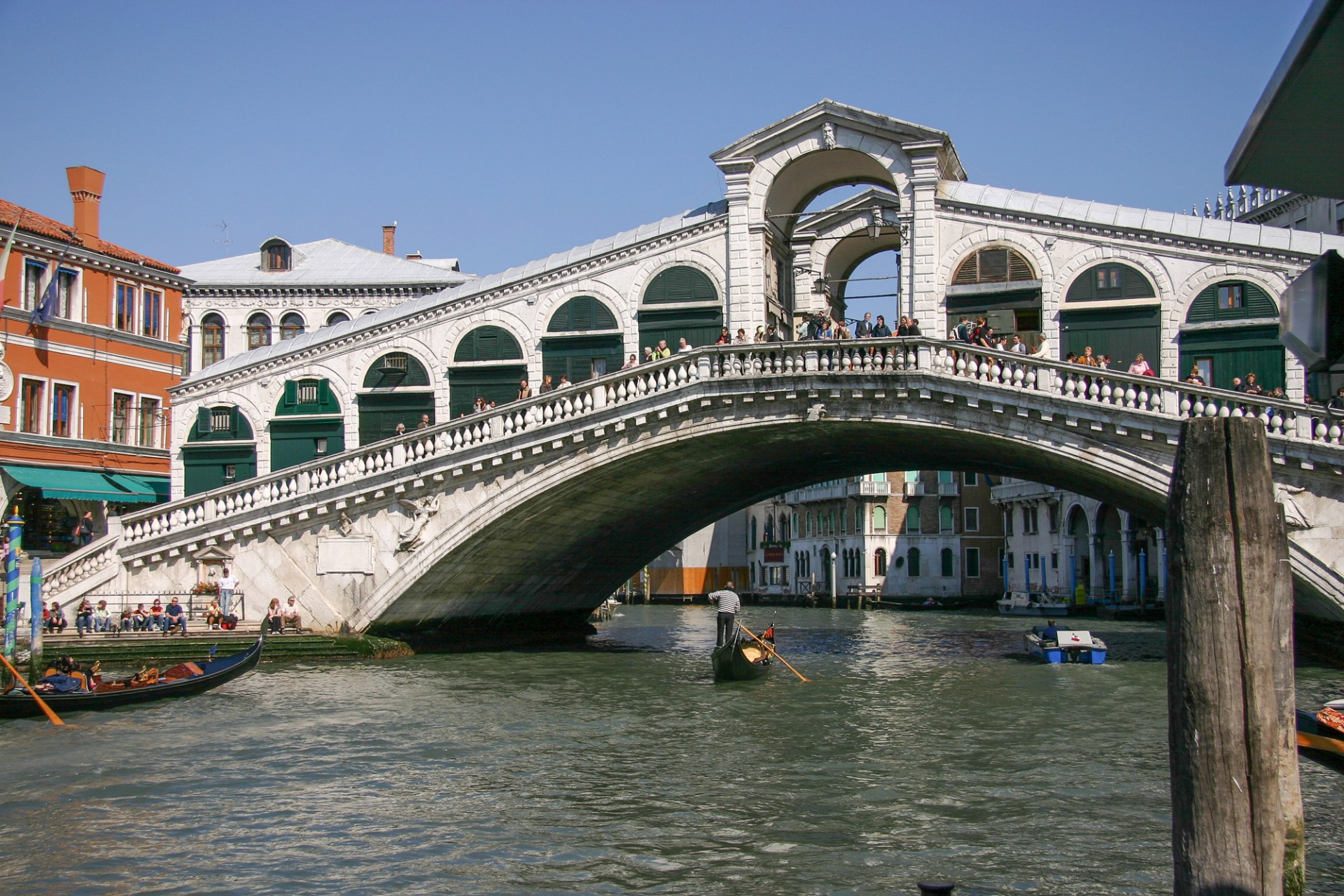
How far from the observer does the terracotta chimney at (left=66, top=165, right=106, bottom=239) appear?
29188 mm

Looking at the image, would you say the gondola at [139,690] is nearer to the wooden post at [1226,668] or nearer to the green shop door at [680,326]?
the green shop door at [680,326]

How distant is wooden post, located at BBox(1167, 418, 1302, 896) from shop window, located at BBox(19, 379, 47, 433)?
25.9m

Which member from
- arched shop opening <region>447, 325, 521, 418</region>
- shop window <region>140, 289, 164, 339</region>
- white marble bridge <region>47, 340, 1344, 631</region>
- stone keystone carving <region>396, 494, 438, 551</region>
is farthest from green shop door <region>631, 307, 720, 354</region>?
shop window <region>140, 289, 164, 339</region>

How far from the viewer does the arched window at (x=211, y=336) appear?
127ft

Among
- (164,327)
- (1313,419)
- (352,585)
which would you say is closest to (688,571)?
(164,327)

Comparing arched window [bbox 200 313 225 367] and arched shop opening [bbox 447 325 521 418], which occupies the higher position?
arched window [bbox 200 313 225 367]

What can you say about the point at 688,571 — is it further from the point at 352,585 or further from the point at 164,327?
the point at 352,585

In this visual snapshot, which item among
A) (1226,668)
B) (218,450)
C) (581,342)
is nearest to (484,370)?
(581,342)

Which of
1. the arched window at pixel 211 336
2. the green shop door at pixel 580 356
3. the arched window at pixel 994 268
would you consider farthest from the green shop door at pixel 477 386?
the arched window at pixel 211 336

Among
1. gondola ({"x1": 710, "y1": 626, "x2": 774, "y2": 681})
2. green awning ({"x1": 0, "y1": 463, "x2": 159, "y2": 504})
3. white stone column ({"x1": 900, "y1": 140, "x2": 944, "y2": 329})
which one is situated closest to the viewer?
gondola ({"x1": 710, "y1": 626, "x2": 774, "y2": 681})

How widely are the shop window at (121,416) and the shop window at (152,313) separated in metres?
1.60

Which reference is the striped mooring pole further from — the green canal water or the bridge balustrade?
the green canal water

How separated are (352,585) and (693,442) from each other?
6.83 m

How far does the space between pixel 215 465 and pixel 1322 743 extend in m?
22.8
